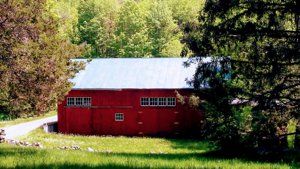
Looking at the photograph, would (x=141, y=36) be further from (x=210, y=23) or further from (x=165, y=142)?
(x=210, y=23)

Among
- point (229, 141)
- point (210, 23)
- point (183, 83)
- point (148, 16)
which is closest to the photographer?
point (210, 23)

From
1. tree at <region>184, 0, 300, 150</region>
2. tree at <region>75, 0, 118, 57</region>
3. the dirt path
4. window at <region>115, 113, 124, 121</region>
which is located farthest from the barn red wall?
tree at <region>75, 0, 118, 57</region>

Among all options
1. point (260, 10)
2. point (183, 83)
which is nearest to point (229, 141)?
point (260, 10)

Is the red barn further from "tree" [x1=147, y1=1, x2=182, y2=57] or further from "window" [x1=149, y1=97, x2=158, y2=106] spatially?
"tree" [x1=147, y1=1, x2=182, y2=57]

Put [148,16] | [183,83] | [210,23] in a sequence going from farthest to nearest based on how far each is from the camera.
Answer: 1. [148,16]
2. [183,83]
3. [210,23]

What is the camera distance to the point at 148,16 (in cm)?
7625

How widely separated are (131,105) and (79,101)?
464 cm

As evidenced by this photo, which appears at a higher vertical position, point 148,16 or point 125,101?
point 148,16

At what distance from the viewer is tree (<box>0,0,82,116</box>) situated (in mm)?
15008

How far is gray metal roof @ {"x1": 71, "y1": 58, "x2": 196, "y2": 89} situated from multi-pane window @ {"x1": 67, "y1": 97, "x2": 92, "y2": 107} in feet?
3.50

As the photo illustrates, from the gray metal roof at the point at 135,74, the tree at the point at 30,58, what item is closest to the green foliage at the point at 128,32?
the gray metal roof at the point at 135,74

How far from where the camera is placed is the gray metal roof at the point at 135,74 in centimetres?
3616

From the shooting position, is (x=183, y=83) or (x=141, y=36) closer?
(x=183, y=83)

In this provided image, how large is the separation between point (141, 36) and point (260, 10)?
5684cm
